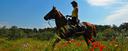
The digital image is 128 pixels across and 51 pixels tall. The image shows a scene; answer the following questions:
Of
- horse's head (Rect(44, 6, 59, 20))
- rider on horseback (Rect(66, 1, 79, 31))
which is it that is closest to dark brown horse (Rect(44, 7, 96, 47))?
horse's head (Rect(44, 6, 59, 20))

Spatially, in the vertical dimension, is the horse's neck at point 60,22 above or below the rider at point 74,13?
below

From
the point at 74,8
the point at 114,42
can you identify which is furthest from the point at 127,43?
the point at 74,8

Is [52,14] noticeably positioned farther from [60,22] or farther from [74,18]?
[74,18]

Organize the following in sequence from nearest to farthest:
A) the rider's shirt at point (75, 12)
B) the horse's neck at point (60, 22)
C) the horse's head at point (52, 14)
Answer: the rider's shirt at point (75, 12) → the horse's neck at point (60, 22) → the horse's head at point (52, 14)

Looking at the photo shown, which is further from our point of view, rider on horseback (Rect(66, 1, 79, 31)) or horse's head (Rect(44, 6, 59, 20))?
horse's head (Rect(44, 6, 59, 20))

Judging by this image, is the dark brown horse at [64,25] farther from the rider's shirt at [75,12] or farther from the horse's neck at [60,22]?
the rider's shirt at [75,12]

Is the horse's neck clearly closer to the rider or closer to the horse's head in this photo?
the horse's head

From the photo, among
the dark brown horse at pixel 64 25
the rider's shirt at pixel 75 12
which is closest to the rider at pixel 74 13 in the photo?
the rider's shirt at pixel 75 12

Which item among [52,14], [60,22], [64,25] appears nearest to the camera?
[64,25]

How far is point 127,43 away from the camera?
10219 millimetres

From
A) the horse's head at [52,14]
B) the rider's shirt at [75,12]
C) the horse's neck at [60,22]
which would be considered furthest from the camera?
the horse's head at [52,14]

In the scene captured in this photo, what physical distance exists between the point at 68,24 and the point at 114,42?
8.39 metres

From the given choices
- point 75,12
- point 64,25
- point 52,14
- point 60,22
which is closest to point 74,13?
point 75,12

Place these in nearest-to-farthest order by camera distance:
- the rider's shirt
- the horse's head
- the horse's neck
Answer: the rider's shirt < the horse's neck < the horse's head
